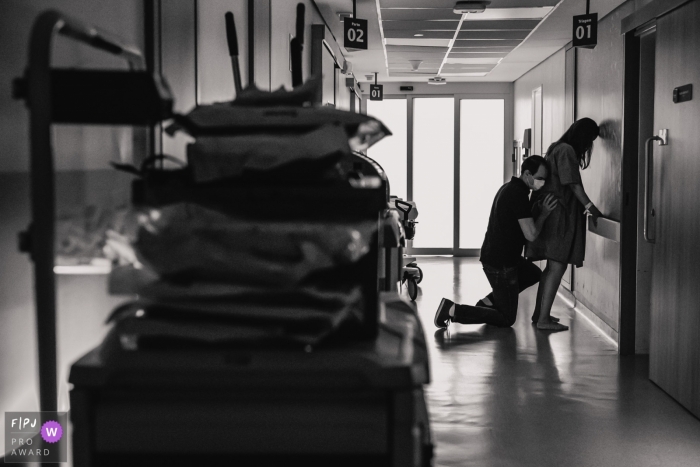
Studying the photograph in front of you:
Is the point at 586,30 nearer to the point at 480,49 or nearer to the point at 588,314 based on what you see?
the point at 588,314

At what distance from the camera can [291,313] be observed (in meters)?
1.16

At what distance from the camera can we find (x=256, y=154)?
130 cm

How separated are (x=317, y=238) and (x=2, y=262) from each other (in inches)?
25.2

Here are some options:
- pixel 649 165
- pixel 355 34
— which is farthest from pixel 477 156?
pixel 649 165

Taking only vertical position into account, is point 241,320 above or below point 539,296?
above

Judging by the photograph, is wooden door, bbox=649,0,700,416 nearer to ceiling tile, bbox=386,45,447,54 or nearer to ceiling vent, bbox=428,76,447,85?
ceiling tile, bbox=386,45,447,54

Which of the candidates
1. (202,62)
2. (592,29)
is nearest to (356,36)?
(592,29)

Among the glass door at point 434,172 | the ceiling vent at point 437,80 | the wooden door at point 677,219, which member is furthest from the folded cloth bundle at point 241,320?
the glass door at point 434,172

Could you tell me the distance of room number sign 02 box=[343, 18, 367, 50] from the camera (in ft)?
19.2

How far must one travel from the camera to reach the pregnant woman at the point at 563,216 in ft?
19.8

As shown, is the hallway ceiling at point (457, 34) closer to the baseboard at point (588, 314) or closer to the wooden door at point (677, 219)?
the wooden door at point (677, 219)

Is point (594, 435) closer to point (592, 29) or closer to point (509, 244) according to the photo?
point (509, 244)

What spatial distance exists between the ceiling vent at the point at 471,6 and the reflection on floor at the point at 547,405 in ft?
8.50

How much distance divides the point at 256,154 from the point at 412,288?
635 cm
